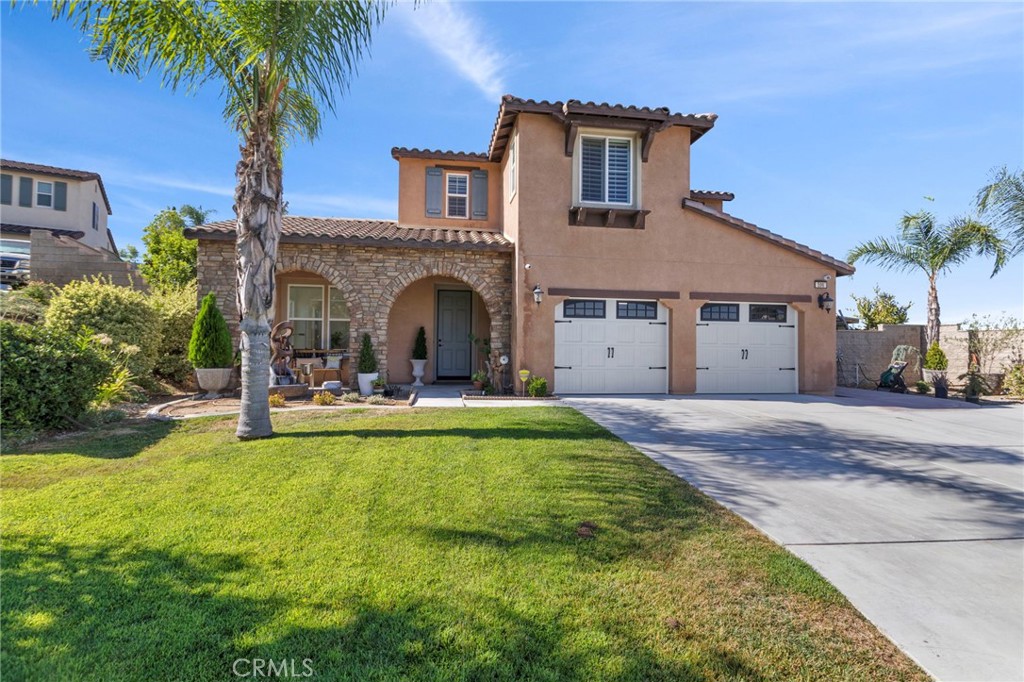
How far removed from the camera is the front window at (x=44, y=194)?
826 inches

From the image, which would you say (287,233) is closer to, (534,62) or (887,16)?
(534,62)

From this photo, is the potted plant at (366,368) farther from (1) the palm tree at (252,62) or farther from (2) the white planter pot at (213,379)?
(1) the palm tree at (252,62)

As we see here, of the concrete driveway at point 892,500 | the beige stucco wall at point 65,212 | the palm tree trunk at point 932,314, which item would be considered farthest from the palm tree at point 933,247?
the beige stucco wall at point 65,212

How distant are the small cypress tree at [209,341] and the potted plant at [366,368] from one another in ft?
9.29

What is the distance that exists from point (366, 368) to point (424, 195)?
5897mm

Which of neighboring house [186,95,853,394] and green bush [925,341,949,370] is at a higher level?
neighboring house [186,95,853,394]

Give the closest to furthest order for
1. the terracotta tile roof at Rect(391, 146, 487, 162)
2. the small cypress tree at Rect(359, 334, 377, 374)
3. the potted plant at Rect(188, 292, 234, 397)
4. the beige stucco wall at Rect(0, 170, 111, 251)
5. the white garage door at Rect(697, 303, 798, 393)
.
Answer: the potted plant at Rect(188, 292, 234, 397), the small cypress tree at Rect(359, 334, 377, 374), the white garage door at Rect(697, 303, 798, 393), the terracotta tile roof at Rect(391, 146, 487, 162), the beige stucco wall at Rect(0, 170, 111, 251)

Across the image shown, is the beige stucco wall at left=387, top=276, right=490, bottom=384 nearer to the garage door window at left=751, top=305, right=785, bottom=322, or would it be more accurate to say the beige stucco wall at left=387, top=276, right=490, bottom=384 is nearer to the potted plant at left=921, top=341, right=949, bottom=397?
the garage door window at left=751, top=305, right=785, bottom=322

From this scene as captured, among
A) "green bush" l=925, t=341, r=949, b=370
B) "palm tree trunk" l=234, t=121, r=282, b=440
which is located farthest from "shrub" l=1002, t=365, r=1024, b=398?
"palm tree trunk" l=234, t=121, r=282, b=440

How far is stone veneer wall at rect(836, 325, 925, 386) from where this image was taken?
51.4 feet

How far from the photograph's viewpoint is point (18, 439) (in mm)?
5969

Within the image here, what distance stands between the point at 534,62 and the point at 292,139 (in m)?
5.71

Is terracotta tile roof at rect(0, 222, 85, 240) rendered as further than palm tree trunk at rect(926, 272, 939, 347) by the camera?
Yes

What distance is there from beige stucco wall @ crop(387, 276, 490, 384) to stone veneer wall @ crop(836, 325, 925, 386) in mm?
13957
